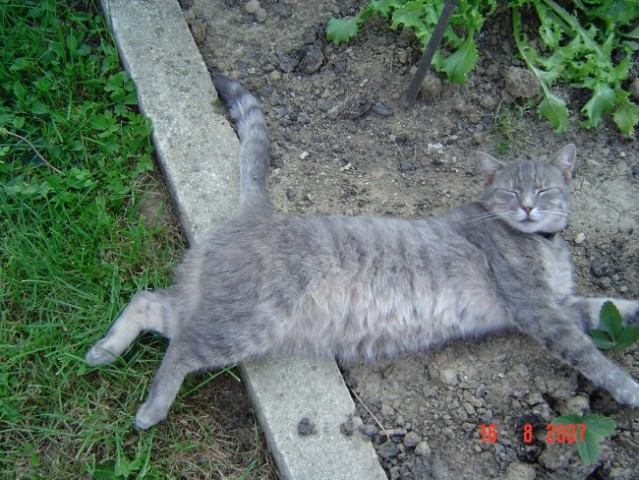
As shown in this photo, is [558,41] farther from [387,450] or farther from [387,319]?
[387,450]

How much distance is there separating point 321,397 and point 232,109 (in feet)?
5.96

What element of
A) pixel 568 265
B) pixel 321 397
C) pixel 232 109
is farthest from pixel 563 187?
pixel 232 109

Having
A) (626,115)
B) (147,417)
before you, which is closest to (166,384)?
(147,417)

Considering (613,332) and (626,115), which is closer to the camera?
(613,332)

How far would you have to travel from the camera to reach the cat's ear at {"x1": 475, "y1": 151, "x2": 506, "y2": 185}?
3510 mm

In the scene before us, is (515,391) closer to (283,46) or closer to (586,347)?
(586,347)

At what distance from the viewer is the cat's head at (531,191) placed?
333 centimetres

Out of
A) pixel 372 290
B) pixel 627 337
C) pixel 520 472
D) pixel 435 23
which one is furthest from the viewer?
pixel 435 23

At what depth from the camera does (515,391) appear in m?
3.08

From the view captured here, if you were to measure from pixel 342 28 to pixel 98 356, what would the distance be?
2.50 metres

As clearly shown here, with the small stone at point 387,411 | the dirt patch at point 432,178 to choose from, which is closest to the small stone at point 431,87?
the dirt patch at point 432,178

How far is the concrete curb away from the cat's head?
1.26 meters

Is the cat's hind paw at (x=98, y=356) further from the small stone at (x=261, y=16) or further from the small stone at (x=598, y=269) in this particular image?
the small stone at (x=598, y=269)
